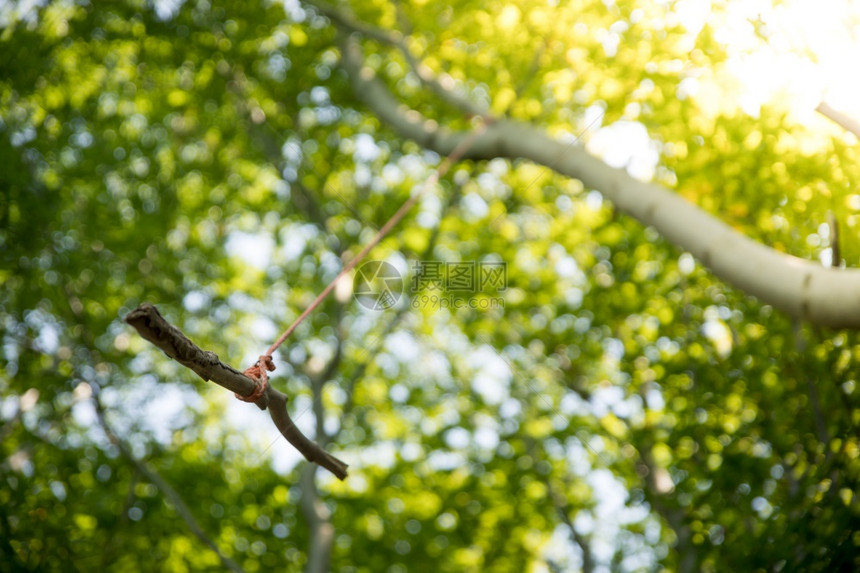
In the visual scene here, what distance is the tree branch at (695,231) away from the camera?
8.45ft

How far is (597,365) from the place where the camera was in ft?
22.1

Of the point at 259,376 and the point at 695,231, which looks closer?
the point at 259,376

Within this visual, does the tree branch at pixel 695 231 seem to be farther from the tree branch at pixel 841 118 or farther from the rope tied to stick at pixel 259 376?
the rope tied to stick at pixel 259 376

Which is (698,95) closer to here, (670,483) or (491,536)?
(670,483)

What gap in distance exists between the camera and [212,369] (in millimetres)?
1619

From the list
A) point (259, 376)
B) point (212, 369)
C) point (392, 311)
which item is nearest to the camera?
point (212, 369)

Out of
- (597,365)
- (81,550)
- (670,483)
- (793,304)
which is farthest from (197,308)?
(793,304)

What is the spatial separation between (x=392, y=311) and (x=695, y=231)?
4.00 meters

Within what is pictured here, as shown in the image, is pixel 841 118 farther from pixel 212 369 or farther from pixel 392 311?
pixel 392 311

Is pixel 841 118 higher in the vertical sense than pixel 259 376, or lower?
higher

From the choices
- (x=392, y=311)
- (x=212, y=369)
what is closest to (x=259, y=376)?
(x=212, y=369)

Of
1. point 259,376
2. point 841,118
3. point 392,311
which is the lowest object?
point 392,311

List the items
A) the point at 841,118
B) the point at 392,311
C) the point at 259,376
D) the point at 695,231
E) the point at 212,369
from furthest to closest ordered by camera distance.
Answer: the point at 392,311
the point at 695,231
the point at 841,118
the point at 259,376
the point at 212,369

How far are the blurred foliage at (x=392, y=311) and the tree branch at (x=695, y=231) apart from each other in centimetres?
90
